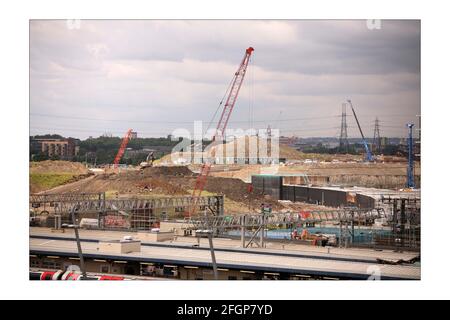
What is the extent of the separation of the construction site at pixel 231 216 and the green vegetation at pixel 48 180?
8cm

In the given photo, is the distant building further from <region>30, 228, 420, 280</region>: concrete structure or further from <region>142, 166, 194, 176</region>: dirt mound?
<region>30, 228, 420, 280</region>: concrete structure

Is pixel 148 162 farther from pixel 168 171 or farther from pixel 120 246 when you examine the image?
pixel 120 246

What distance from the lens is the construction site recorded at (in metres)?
12.9

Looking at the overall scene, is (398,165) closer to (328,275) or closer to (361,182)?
(361,182)

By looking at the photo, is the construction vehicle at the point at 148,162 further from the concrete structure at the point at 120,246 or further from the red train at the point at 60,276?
the red train at the point at 60,276

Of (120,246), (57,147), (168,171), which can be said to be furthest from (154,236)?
(168,171)

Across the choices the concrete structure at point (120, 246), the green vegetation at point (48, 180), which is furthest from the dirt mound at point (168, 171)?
the concrete structure at point (120, 246)

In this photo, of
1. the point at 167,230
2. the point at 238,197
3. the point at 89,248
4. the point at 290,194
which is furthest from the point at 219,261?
the point at 290,194

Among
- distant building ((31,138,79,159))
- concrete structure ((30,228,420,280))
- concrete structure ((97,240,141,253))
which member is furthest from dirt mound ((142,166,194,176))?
concrete structure ((97,240,141,253))

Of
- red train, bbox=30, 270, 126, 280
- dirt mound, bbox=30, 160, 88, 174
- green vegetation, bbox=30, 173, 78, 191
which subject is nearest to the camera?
red train, bbox=30, 270, 126, 280

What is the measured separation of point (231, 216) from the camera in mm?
16969

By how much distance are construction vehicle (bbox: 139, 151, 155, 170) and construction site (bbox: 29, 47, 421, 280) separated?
6cm

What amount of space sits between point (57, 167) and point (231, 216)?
15640mm

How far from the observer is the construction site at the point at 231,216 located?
12.9m
